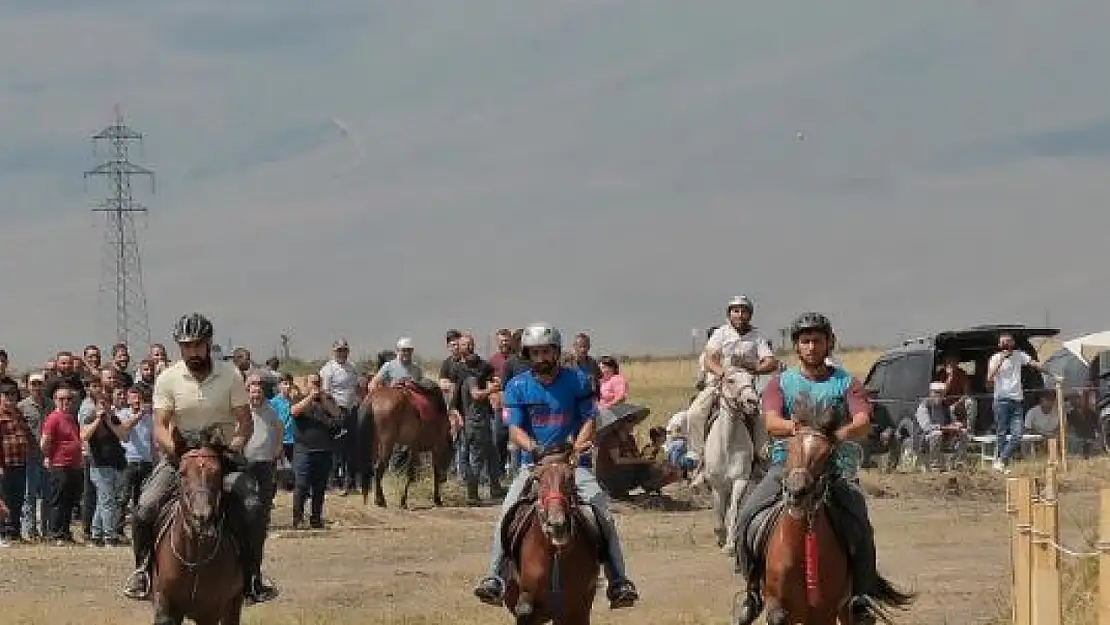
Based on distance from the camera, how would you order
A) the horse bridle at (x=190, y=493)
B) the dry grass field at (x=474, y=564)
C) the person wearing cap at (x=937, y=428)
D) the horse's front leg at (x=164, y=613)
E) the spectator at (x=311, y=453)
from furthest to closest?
the person wearing cap at (x=937, y=428) < the spectator at (x=311, y=453) < the dry grass field at (x=474, y=564) < the horse's front leg at (x=164, y=613) < the horse bridle at (x=190, y=493)

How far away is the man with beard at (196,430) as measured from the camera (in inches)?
518

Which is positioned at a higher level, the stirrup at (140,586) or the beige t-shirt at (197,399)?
the beige t-shirt at (197,399)

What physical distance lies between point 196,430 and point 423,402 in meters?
14.6

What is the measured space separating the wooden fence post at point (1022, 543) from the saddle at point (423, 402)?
50.1 feet

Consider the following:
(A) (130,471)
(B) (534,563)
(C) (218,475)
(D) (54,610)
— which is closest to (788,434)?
(B) (534,563)

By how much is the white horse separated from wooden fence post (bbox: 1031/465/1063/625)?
694cm

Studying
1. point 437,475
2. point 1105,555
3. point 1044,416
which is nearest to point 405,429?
point 437,475

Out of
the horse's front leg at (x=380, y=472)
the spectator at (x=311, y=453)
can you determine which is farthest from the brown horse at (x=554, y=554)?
the horse's front leg at (x=380, y=472)

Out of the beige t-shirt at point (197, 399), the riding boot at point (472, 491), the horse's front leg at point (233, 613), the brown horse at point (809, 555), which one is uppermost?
the beige t-shirt at point (197, 399)

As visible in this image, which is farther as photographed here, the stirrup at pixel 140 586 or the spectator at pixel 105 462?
the spectator at pixel 105 462

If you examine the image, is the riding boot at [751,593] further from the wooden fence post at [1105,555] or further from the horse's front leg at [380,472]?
the horse's front leg at [380,472]

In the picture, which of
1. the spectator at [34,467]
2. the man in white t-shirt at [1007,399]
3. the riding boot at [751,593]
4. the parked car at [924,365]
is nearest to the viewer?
the riding boot at [751,593]

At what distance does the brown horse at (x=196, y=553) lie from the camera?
12703 mm

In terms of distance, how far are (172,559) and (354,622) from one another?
10.8ft
